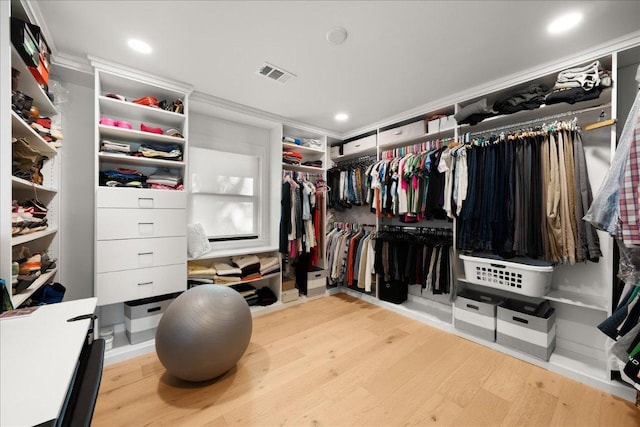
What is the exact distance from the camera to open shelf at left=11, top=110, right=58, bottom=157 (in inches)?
51.0

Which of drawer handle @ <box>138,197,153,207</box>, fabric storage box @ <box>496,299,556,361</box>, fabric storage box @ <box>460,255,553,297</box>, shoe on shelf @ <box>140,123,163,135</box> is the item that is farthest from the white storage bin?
drawer handle @ <box>138,197,153,207</box>

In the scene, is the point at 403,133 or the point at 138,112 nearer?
the point at 138,112

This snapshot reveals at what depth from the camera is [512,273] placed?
6.70ft

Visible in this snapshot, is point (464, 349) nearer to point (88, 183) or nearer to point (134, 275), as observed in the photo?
point (134, 275)

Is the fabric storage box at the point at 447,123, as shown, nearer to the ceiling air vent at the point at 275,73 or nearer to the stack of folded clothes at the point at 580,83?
the stack of folded clothes at the point at 580,83

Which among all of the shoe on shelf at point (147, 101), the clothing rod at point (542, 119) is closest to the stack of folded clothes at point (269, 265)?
the shoe on shelf at point (147, 101)

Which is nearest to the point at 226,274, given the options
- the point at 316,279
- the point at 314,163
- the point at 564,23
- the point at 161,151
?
the point at 316,279

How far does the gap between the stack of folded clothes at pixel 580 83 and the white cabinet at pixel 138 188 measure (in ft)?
10.0

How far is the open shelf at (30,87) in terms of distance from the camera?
4.44 ft

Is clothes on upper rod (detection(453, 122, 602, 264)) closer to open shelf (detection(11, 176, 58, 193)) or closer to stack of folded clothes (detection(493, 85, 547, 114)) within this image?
stack of folded clothes (detection(493, 85, 547, 114))

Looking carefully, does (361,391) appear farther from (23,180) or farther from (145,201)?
(23,180)

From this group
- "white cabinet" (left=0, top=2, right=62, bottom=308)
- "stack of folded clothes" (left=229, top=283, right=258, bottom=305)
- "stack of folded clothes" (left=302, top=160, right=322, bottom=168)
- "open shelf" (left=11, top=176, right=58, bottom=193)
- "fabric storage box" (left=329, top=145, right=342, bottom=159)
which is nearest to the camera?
"white cabinet" (left=0, top=2, right=62, bottom=308)

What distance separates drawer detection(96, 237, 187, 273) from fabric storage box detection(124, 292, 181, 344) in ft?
1.16

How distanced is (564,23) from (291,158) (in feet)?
8.57
